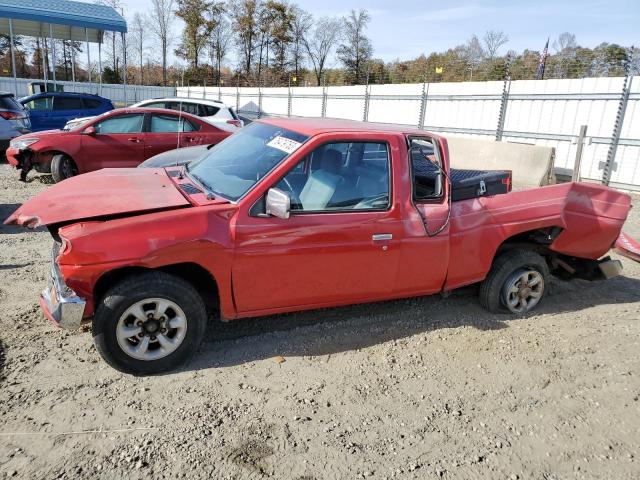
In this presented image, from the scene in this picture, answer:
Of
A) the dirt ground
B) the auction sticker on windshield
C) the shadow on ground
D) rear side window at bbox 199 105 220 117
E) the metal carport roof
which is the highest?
the metal carport roof

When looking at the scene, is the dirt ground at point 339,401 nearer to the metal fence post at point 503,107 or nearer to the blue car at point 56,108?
the metal fence post at point 503,107

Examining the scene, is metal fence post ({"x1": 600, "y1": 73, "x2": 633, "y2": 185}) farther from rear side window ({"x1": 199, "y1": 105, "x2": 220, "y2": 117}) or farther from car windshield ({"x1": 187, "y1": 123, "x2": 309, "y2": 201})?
car windshield ({"x1": 187, "y1": 123, "x2": 309, "y2": 201})

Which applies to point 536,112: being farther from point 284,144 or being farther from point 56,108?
point 56,108

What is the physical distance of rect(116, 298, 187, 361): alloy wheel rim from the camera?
3.29 metres

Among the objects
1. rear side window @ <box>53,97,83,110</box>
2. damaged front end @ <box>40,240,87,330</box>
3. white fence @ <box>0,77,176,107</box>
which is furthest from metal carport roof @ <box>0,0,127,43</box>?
damaged front end @ <box>40,240,87,330</box>

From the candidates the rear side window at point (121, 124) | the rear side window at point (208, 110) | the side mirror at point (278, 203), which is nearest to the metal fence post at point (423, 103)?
the rear side window at point (208, 110)

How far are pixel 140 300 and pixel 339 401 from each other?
1.50 meters

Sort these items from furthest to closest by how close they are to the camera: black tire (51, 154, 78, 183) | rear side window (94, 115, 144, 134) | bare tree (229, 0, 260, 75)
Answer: bare tree (229, 0, 260, 75)
rear side window (94, 115, 144, 134)
black tire (51, 154, 78, 183)

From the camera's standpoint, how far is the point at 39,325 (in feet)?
13.2

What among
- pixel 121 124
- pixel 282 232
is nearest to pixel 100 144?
pixel 121 124

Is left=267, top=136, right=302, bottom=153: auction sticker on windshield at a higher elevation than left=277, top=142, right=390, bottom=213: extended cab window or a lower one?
higher

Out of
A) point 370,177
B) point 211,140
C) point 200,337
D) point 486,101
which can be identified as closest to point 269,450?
point 200,337

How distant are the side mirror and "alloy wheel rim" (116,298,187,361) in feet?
3.10

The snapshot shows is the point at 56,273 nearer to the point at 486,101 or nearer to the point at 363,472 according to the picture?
the point at 363,472
